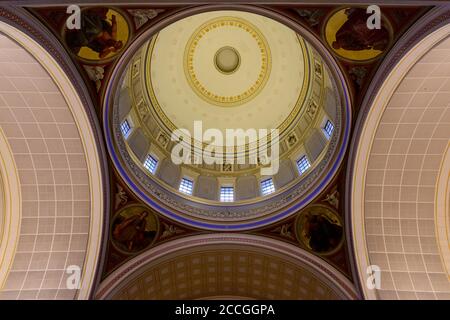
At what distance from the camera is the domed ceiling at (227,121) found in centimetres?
1992

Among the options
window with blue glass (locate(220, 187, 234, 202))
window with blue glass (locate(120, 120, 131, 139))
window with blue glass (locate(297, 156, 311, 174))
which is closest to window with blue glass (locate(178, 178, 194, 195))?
window with blue glass (locate(220, 187, 234, 202))

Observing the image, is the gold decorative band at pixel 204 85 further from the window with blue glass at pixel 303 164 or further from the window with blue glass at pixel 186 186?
the window with blue glass at pixel 303 164

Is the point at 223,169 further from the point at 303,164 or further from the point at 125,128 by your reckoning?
the point at 125,128

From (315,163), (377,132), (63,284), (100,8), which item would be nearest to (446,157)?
(377,132)

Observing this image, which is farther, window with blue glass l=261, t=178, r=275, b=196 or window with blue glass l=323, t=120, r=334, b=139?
window with blue glass l=261, t=178, r=275, b=196

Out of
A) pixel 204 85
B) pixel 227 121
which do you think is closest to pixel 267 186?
pixel 227 121

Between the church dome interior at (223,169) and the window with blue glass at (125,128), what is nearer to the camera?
the church dome interior at (223,169)

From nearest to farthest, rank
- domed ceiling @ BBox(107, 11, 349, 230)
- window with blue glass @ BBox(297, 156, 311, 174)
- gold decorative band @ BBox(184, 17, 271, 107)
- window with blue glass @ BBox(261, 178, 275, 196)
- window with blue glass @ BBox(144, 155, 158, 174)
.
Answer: domed ceiling @ BBox(107, 11, 349, 230) < window with blue glass @ BBox(297, 156, 311, 174) < window with blue glass @ BBox(144, 155, 158, 174) < window with blue glass @ BBox(261, 178, 275, 196) < gold decorative band @ BBox(184, 17, 271, 107)

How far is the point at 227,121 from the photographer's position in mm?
26062

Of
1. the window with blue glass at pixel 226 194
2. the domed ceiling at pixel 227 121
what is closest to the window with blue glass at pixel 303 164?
the domed ceiling at pixel 227 121

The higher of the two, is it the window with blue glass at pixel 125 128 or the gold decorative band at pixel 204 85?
the gold decorative band at pixel 204 85

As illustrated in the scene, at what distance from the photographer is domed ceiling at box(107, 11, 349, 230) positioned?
19.9m

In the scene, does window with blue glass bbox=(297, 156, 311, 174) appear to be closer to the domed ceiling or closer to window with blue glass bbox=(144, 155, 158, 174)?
the domed ceiling

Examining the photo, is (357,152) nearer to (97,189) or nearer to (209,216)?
(209,216)
